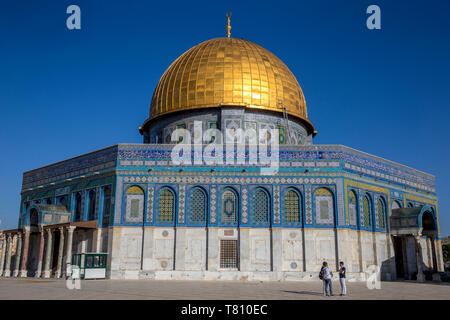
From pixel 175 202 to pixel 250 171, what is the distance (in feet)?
13.1

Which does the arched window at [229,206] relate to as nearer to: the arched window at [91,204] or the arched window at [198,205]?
the arched window at [198,205]

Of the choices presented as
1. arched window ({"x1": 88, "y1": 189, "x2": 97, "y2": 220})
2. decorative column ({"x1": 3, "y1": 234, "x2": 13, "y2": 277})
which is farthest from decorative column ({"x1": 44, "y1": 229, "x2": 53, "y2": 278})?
decorative column ({"x1": 3, "y1": 234, "x2": 13, "y2": 277})

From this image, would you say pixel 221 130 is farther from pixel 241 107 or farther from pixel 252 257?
pixel 252 257

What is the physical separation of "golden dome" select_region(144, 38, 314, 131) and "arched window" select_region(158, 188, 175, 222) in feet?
21.4

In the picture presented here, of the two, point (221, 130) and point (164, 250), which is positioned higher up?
point (221, 130)

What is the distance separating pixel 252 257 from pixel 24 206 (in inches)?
620

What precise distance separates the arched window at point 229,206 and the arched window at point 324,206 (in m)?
3.96

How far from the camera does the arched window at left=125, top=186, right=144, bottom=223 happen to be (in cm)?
2183

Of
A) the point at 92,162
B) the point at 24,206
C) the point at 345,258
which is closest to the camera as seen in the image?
the point at 345,258

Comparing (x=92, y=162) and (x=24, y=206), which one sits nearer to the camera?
(x=92, y=162)
